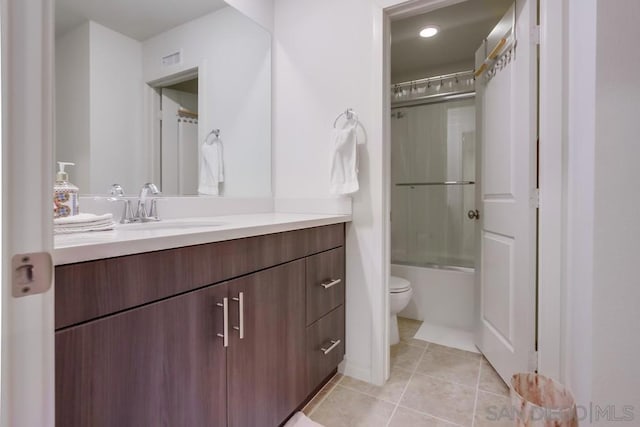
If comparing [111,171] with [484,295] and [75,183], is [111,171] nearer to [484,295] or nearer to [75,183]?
[75,183]

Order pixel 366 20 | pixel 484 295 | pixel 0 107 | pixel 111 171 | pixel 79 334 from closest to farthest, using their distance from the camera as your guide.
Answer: pixel 0 107
pixel 79 334
pixel 111 171
pixel 366 20
pixel 484 295

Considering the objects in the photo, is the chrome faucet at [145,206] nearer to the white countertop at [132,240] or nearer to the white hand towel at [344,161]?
the white countertop at [132,240]

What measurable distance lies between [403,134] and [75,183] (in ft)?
9.46

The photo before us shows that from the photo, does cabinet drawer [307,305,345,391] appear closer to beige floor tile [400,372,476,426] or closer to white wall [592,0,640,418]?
beige floor tile [400,372,476,426]

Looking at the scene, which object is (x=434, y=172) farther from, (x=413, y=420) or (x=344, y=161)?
(x=413, y=420)

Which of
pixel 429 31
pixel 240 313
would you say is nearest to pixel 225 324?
pixel 240 313

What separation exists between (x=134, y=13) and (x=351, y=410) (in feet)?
6.60

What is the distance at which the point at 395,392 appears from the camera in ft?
5.03

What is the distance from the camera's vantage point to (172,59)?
1429 millimetres

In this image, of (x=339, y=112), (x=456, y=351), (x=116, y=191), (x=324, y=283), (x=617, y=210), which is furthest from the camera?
(x=456, y=351)

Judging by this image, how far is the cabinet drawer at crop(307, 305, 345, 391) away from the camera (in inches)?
53.7

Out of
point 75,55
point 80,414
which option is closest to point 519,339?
point 80,414

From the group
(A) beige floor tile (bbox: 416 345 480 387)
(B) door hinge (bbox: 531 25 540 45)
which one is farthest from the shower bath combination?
(B) door hinge (bbox: 531 25 540 45)

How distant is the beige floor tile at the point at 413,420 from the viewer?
51.2 inches
